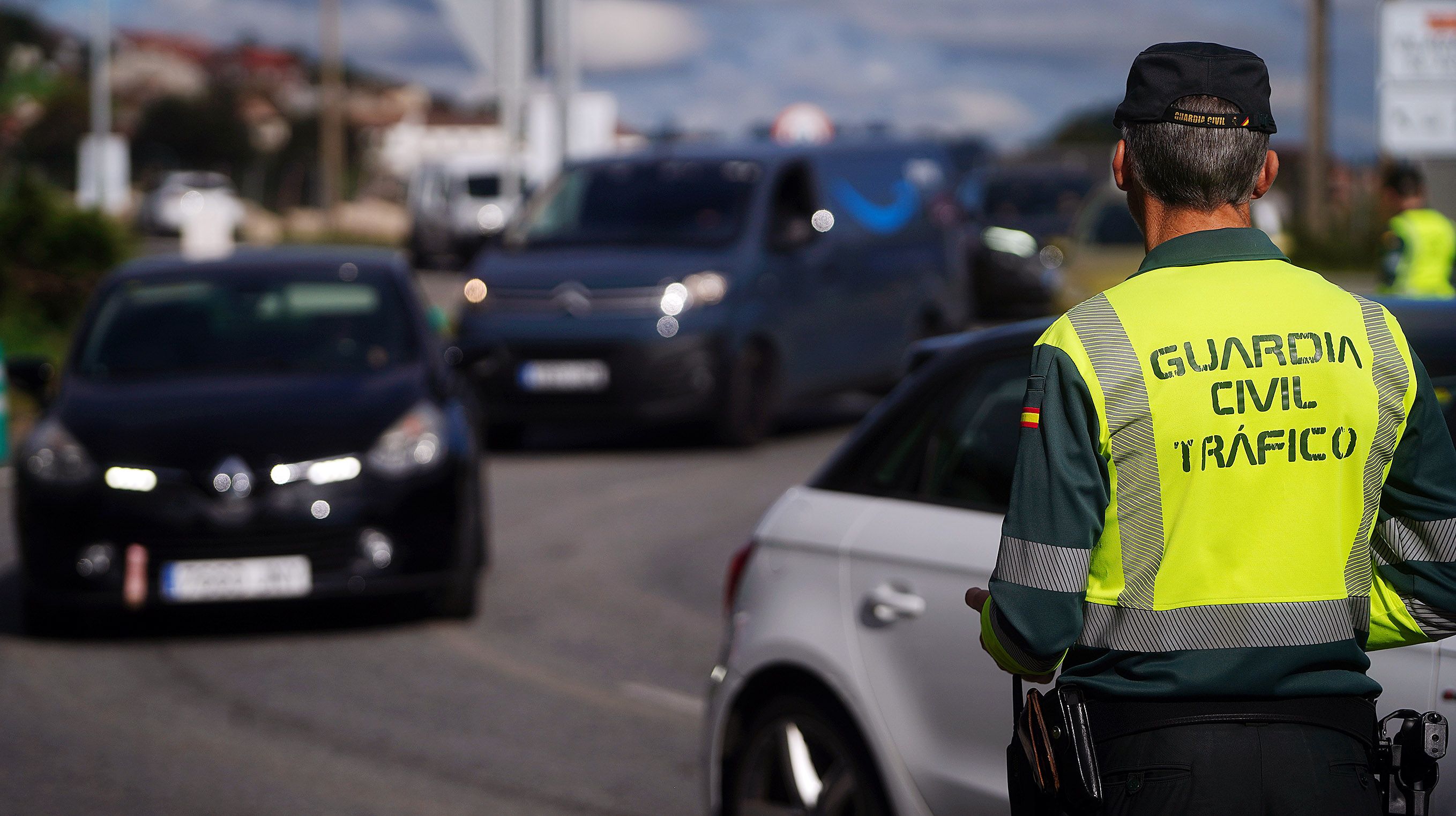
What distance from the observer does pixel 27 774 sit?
6059 mm

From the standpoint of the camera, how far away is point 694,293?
44.5ft

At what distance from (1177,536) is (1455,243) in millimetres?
10243

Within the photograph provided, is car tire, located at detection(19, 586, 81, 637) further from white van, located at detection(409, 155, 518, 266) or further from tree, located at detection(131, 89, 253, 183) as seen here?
tree, located at detection(131, 89, 253, 183)

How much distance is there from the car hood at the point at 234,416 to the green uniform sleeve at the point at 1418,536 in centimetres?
570

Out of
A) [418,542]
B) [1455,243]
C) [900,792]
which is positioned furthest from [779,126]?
[900,792]

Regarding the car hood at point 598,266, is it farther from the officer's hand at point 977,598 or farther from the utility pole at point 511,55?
the officer's hand at point 977,598

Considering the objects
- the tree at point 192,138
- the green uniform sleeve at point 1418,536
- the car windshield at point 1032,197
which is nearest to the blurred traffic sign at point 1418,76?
the green uniform sleeve at point 1418,536

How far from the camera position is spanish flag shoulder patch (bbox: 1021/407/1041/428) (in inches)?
98.1

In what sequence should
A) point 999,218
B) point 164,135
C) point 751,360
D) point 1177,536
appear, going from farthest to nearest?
point 164,135 → point 999,218 → point 751,360 → point 1177,536

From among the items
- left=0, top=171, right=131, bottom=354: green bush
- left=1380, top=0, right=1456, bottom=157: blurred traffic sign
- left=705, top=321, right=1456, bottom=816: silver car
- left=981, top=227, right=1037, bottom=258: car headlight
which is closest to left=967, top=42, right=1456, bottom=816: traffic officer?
left=705, top=321, right=1456, bottom=816: silver car

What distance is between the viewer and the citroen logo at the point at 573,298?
13.6m

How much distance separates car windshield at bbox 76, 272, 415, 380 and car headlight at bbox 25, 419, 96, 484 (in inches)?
25.5

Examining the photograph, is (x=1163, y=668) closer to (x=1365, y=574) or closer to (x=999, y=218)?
(x=1365, y=574)

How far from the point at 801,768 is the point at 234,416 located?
428cm
